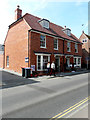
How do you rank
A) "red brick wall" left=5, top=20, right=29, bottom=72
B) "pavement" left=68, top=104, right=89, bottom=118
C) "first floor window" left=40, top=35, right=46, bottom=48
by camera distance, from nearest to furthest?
"pavement" left=68, top=104, right=89, bottom=118 → "red brick wall" left=5, top=20, right=29, bottom=72 → "first floor window" left=40, top=35, right=46, bottom=48

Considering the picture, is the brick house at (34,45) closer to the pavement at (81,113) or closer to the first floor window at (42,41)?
the first floor window at (42,41)

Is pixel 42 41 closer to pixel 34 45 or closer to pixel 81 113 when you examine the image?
pixel 34 45

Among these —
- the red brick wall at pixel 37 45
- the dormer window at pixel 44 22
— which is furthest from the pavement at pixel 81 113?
the dormer window at pixel 44 22

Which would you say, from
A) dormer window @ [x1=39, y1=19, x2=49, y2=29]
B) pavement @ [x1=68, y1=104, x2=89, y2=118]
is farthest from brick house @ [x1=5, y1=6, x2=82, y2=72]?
pavement @ [x1=68, y1=104, x2=89, y2=118]

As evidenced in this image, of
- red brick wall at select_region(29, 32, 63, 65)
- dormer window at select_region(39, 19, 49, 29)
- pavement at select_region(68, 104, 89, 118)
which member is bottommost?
pavement at select_region(68, 104, 89, 118)

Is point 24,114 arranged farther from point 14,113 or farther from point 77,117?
point 77,117

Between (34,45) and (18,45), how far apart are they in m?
3.59

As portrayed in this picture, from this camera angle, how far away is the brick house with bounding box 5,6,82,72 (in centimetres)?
1232

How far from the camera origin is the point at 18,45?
14578 mm

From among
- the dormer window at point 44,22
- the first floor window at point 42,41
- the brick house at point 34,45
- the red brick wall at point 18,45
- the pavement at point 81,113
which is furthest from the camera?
the dormer window at point 44,22

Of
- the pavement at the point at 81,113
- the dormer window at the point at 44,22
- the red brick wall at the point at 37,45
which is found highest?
the dormer window at the point at 44,22

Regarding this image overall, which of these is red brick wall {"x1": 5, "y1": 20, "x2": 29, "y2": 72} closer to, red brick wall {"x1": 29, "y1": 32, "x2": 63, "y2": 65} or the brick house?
the brick house

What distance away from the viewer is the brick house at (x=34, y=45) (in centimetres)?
1232

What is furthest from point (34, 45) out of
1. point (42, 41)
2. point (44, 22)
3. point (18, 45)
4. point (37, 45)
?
point (44, 22)
